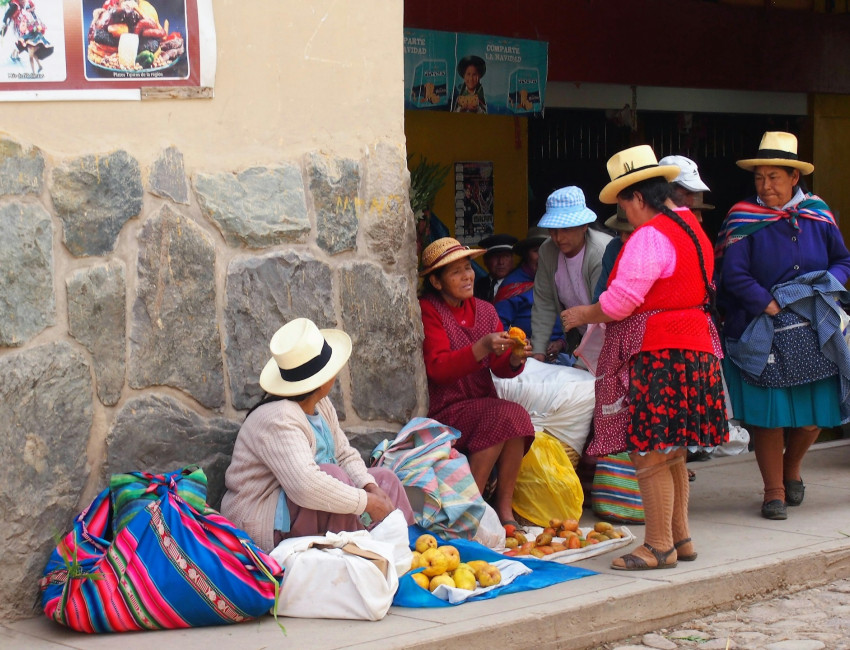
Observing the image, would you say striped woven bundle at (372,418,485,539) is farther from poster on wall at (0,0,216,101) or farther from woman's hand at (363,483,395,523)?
poster on wall at (0,0,216,101)

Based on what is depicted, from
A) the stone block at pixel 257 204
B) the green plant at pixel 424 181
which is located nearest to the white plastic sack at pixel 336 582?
the stone block at pixel 257 204

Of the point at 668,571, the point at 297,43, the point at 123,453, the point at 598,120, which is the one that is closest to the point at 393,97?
the point at 297,43

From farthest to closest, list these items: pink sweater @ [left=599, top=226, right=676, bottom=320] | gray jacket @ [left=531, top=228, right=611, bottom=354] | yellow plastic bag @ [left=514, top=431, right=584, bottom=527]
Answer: gray jacket @ [left=531, top=228, right=611, bottom=354] → yellow plastic bag @ [left=514, top=431, right=584, bottom=527] → pink sweater @ [left=599, top=226, right=676, bottom=320]

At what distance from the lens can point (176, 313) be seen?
14.5 feet

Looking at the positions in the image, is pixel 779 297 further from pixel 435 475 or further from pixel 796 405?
pixel 435 475

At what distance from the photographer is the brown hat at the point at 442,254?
5.46 meters

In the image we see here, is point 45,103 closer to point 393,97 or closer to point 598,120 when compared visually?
point 393,97

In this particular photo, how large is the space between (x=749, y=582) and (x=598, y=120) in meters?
6.07

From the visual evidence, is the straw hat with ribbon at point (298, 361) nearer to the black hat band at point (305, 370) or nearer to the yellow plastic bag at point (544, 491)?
the black hat band at point (305, 370)

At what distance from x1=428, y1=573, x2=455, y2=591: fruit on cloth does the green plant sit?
119 inches

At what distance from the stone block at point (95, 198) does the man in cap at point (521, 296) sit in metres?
2.98

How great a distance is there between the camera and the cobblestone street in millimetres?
4207

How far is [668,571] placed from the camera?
4746mm

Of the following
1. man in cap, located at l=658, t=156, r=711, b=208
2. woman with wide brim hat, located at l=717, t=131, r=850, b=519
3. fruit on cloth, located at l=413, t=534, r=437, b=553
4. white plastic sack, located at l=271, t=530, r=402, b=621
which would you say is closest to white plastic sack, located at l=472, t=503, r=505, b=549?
fruit on cloth, located at l=413, t=534, r=437, b=553
